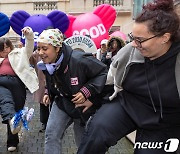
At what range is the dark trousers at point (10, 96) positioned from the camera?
14.3ft

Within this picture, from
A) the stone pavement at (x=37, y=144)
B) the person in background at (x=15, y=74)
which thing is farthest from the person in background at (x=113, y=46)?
the person in background at (x=15, y=74)

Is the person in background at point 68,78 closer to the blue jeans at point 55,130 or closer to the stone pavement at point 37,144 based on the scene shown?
the blue jeans at point 55,130

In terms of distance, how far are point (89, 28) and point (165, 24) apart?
17.7ft

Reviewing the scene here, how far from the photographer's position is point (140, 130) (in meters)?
2.67

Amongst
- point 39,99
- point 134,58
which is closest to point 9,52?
point 39,99

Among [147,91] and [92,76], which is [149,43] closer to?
[147,91]

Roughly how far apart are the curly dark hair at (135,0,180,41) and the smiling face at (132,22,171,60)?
0.03 m

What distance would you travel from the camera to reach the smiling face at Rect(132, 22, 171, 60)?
2.42 meters

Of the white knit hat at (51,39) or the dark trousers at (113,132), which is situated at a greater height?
the white knit hat at (51,39)

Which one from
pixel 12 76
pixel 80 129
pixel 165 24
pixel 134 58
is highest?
pixel 165 24

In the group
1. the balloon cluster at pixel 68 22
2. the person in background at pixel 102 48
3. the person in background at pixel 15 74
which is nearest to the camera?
the person in background at pixel 15 74

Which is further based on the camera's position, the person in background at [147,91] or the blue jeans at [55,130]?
the blue jeans at [55,130]

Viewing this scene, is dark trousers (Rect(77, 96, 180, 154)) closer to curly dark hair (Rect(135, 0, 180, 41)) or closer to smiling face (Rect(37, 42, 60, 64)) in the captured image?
curly dark hair (Rect(135, 0, 180, 41))

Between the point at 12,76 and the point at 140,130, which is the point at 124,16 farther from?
the point at 140,130
